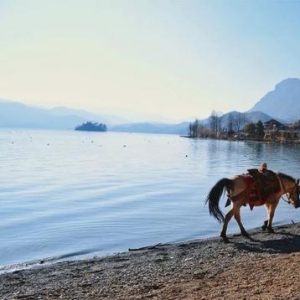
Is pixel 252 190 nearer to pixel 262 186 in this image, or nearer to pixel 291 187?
pixel 262 186

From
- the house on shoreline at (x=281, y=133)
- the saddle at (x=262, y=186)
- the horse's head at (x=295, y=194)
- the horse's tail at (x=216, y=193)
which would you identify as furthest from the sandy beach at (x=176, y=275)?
the house on shoreline at (x=281, y=133)

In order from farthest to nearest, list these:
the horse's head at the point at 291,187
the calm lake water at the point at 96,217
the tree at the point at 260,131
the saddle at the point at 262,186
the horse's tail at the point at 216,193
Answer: the tree at the point at 260,131, the horse's head at the point at 291,187, the calm lake water at the point at 96,217, the saddle at the point at 262,186, the horse's tail at the point at 216,193

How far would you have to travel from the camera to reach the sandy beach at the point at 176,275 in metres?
6.67

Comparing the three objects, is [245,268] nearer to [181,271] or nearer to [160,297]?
[181,271]

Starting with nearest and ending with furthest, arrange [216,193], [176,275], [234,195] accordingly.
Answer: [176,275] < [216,193] < [234,195]

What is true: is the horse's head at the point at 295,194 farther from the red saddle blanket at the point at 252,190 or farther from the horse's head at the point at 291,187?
the red saddle blanket at the point at 252,190

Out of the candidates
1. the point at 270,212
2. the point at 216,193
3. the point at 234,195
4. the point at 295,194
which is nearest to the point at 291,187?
the point at 295,194

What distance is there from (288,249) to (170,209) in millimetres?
9025

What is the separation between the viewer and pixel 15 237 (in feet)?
44.1

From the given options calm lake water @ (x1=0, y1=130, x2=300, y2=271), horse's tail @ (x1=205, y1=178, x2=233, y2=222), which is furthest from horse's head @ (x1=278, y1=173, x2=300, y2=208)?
calm lake water @ (x1=0, y1=130, x2=300, y2=271)

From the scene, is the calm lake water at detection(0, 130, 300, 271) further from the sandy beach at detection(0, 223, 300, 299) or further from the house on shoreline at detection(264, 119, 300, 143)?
the house on shoreline at detection(264, 119, 300, 143)

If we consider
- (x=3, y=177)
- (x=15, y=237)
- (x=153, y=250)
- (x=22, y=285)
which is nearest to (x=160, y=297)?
(x=22, y=285)

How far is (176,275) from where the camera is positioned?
8.38 meters

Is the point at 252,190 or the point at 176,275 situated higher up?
the point at 252,190
